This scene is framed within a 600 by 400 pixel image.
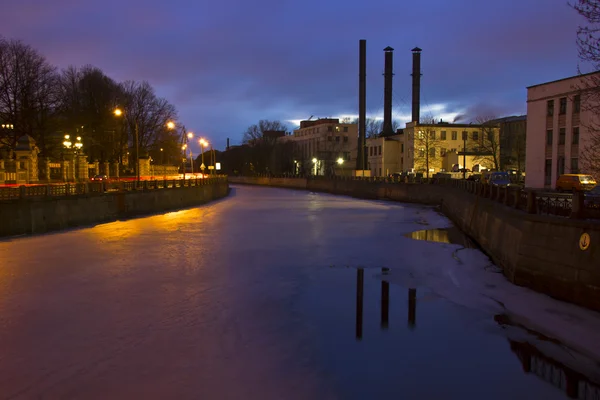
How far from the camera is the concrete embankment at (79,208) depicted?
A: 24.3m

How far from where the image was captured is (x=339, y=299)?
12.9 m

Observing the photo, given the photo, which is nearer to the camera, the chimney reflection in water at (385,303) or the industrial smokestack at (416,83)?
the chimney reflection in water at (385,303)

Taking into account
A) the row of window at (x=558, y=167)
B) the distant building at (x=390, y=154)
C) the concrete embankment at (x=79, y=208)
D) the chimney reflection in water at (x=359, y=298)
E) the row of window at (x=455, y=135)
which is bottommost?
the chimney reflection in water at (x=359, y=298)

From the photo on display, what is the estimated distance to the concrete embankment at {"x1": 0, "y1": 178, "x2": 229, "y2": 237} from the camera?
2430 centimetres

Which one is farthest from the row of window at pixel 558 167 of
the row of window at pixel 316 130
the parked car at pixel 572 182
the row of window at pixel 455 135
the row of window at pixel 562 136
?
the row of window at pixel 316 130

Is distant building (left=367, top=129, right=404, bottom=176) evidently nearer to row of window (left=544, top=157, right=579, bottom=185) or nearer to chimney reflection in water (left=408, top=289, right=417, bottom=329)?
row of window (left=544, top=157, right=579, bottom=185)

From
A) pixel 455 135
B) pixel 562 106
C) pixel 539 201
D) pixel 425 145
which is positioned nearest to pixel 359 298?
pixel 539 201

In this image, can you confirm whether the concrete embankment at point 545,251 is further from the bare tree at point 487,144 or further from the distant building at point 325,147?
the distant building at point 325,147

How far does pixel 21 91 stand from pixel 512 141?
68121 millimetres

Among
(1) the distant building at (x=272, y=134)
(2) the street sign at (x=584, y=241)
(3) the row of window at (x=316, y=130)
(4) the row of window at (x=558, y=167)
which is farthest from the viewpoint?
(1) the distant building at (x=272, y=134)

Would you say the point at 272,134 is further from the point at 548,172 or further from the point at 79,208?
the point at 79,208

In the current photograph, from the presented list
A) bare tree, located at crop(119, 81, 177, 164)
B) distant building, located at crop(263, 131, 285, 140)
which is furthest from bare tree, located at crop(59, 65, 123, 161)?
distant building, located at crop(263, 131, 285, 140)

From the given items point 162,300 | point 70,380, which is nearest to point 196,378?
point 70,380

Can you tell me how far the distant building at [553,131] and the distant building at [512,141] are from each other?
75.9 feet
